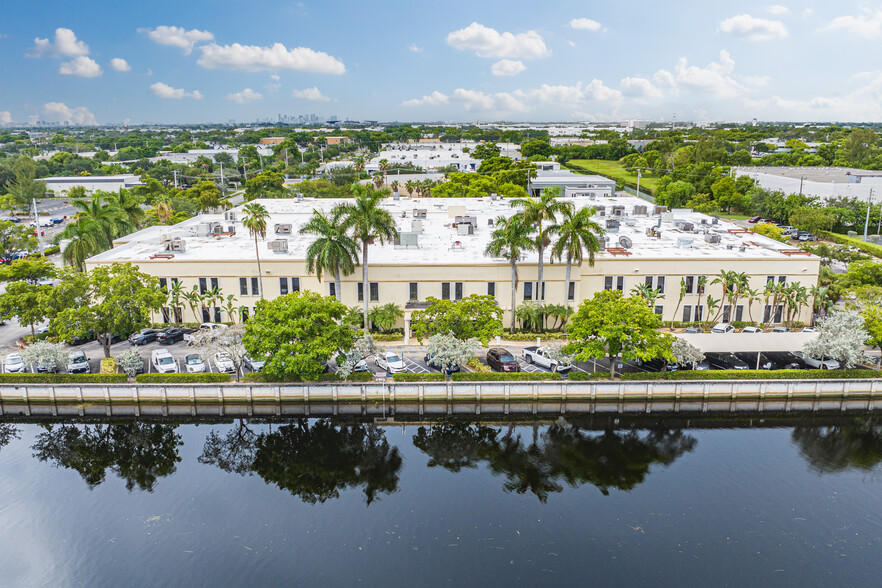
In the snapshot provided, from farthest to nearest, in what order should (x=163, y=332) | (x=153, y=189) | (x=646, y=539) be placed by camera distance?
(x=153, y=189)
(x=163, y=332)
(x=646, y=539)

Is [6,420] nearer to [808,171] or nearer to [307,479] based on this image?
[307,479]

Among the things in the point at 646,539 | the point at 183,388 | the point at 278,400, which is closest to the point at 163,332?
the point at 183,388

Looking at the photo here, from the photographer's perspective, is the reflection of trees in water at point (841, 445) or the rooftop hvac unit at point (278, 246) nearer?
the reflection of trees in water at point (841, 445)

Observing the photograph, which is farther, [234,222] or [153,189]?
[153,189]

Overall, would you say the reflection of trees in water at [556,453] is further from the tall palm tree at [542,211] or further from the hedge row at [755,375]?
the tall palm tree at [542,211]

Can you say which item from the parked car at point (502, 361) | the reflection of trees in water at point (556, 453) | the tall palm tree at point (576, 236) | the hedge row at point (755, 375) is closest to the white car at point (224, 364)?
the reflection of trees in water at point (556, 453)

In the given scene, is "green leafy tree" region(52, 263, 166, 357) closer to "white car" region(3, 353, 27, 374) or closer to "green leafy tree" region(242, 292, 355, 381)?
"white car" region(3, 353, 27, 374)
